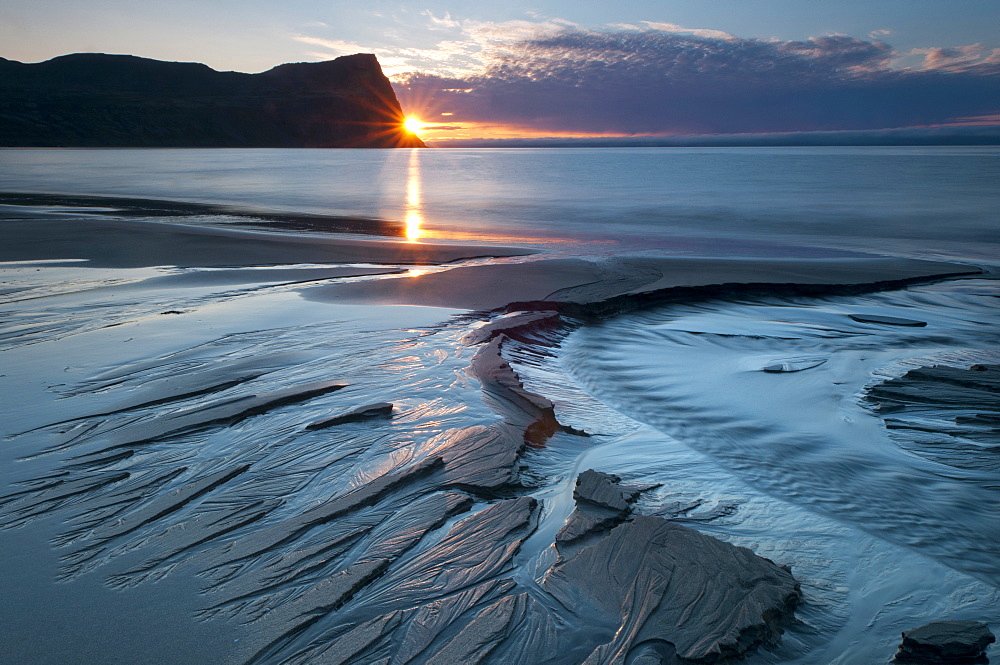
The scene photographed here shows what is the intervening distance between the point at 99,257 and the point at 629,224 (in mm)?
11421

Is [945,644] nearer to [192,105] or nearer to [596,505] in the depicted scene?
[596,505]

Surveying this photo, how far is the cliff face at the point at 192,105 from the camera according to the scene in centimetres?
10138

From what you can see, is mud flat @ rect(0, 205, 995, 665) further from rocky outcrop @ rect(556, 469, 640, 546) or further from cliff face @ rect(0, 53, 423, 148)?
cliff face @ rect(0, 53, 423, 148)

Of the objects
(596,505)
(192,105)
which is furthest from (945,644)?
(192,105)

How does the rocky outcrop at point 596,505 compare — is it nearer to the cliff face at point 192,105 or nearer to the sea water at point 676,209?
the sea water at point 676,209

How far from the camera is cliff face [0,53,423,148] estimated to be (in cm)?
10138

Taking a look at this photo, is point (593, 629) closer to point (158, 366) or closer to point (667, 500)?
point (667, 500)

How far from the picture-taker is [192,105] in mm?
123000

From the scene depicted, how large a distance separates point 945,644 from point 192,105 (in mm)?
145591

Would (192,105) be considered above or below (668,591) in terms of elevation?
above

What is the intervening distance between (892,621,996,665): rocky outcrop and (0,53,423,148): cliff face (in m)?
117

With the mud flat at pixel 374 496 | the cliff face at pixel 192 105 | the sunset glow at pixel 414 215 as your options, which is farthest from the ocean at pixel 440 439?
the cliff face at pixel 192 105

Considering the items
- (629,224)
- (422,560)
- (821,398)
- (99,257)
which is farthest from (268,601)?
(629,224)

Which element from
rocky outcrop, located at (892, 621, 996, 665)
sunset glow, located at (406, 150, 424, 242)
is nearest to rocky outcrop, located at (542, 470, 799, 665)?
rocky outcrop, located at (892, 621, 996, 665)
